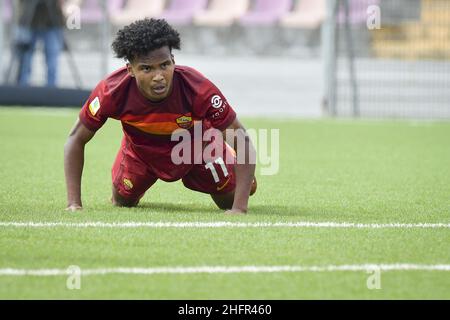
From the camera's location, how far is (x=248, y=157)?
720cm

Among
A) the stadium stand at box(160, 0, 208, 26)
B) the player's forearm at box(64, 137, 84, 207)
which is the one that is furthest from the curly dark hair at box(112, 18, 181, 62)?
the stadium stand at box(160, 0, 208, 26)

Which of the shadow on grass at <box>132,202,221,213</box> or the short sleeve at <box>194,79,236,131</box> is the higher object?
the short sleeve at <box>194,79,236,131</box>

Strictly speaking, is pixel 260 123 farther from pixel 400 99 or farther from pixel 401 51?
pixel 401 51

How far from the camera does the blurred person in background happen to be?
18047 mm

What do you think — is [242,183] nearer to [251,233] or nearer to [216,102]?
[216,102]

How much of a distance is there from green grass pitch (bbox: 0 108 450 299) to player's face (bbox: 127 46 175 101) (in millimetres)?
815

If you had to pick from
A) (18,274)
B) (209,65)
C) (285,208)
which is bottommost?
(209,65)

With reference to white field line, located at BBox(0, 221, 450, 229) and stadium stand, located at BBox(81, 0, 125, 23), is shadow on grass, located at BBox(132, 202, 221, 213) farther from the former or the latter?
stadium stand, located at BBox(81, 0, 125, 23)

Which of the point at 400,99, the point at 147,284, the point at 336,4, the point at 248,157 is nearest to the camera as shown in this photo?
the point at 147,284

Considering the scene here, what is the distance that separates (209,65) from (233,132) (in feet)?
70.2

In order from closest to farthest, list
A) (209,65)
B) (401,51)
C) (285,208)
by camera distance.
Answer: (285,208) < (401,51) < (209,65)

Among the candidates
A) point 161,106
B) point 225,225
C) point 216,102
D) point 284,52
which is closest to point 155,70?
point 161,106

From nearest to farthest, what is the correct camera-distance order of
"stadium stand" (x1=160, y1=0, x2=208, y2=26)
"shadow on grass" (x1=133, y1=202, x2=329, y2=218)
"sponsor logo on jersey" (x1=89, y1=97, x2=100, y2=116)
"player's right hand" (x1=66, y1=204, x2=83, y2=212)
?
"sponsor logo on jersey" (x1=89, y1=97, x2=100, y2=116)
"player's right hand" (x1=66, y1=204, x2=83, y2=212)
"shadow on grass" (x1=133, y1=202, x2=329, y2=218)
"stadium stand" (x1=160, y1=0, x2=208, y2=26)
